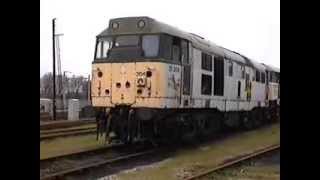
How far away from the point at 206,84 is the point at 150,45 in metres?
3.08

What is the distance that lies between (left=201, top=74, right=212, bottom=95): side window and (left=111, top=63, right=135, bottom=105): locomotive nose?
2.88 meters

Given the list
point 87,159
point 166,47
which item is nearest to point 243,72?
point 166,47

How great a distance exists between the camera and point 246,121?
22.7 m

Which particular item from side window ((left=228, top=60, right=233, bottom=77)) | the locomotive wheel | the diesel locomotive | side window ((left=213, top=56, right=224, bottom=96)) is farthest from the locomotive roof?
the locomotive wheel

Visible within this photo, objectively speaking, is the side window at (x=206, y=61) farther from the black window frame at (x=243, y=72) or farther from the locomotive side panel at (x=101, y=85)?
the black window frame at (x=243, y=72)

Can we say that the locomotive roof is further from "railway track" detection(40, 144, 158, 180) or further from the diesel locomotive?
"railway track" detection(40, 144, 158, 180)

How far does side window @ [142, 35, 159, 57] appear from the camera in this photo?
43.9 ft

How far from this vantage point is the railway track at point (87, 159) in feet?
33.0

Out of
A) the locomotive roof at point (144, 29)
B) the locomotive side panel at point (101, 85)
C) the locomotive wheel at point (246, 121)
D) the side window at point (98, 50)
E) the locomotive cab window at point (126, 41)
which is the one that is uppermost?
the locomotive roof at point (144, 29)

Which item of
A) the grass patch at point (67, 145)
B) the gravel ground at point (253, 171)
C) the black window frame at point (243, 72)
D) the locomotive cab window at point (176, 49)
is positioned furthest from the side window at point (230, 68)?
the gravel ground at point (253, 171)

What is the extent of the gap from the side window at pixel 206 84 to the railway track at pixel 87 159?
8.02ft

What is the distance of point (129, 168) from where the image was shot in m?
11.0

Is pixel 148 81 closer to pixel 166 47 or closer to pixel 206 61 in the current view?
pixel 166 47
